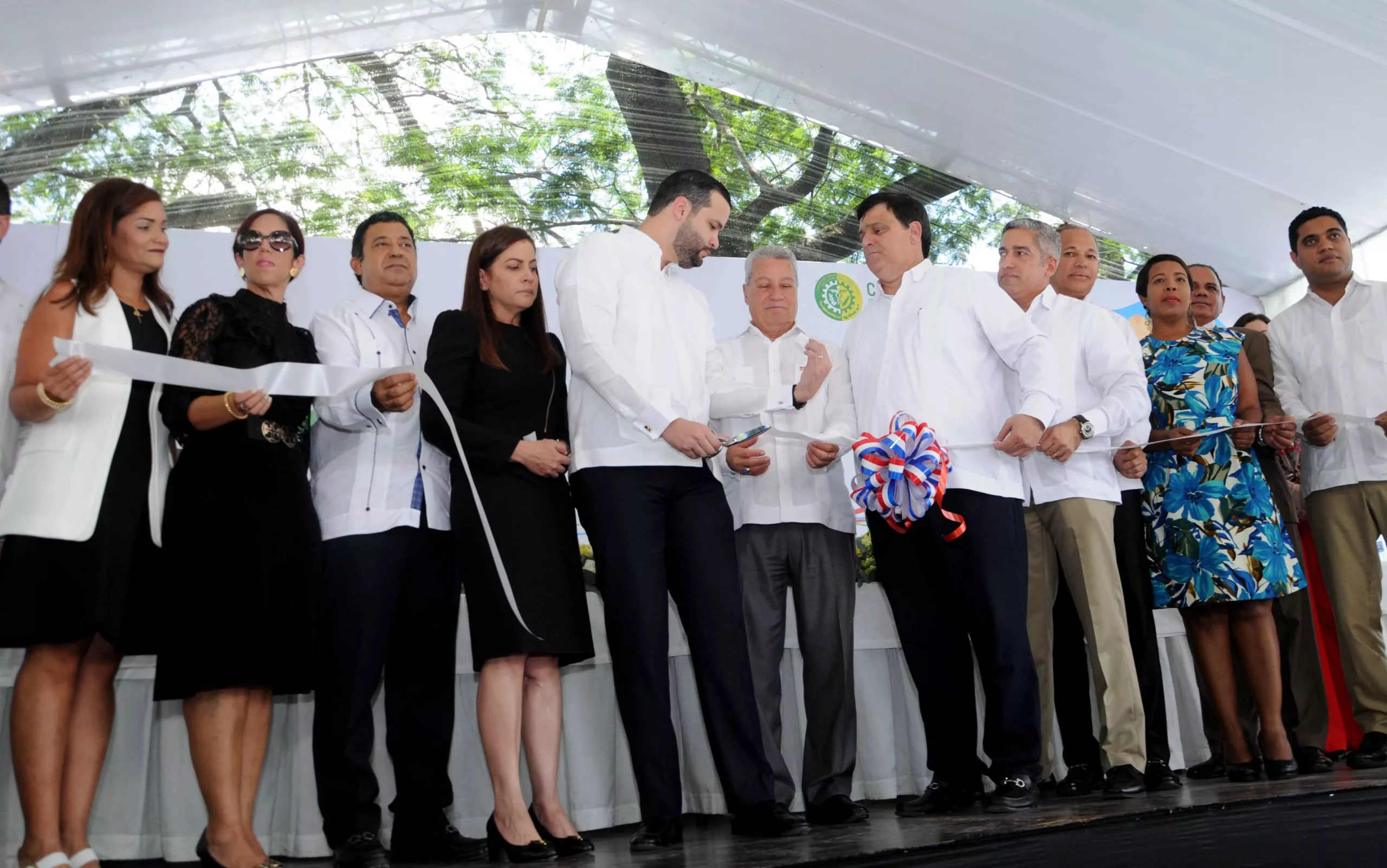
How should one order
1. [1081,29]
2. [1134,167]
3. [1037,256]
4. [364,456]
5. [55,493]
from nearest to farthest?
[55,493] → [364,456] → [1037,256] → [1081,29] → [1134,167]

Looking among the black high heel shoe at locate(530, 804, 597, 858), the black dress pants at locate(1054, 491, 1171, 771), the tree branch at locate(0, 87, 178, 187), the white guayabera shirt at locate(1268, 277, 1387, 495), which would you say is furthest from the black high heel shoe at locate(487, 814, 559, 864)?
the tree branch at locate(0, 87, 178, 187)

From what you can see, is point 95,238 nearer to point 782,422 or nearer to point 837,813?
point 782,422

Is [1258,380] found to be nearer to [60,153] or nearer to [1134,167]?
[1134,167]

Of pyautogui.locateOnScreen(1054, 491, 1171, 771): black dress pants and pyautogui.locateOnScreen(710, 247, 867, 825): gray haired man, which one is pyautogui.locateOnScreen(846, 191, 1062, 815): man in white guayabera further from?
pyautogui.locateOnScreen(1054, 491, 1171, 771): black dress pants

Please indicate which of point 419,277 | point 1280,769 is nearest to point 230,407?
point 419,277

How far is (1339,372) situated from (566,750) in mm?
2802

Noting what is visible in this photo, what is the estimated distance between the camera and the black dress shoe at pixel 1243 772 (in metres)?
3.37

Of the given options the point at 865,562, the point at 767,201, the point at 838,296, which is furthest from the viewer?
the point at 767,201

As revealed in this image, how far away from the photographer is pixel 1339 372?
3730 millimetres

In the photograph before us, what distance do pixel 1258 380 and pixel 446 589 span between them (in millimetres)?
2892

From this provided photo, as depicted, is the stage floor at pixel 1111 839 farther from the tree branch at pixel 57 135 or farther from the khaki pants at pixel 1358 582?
the tree branch at pixel 57 135

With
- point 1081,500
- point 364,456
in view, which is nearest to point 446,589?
point 364,456

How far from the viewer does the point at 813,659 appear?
3.13 meters

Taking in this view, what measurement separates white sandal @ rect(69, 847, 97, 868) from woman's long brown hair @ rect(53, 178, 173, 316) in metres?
1.16
